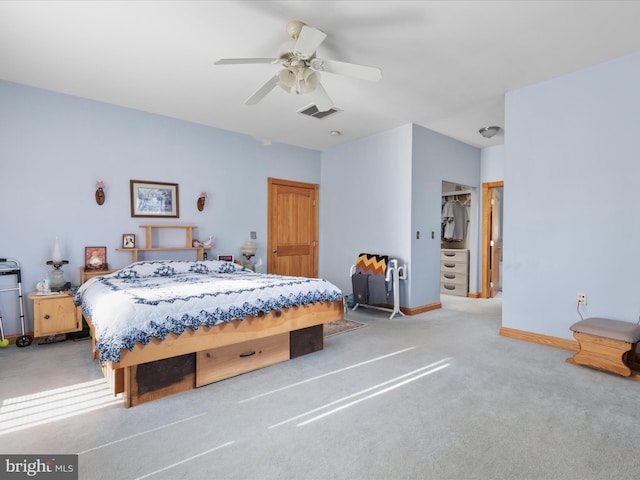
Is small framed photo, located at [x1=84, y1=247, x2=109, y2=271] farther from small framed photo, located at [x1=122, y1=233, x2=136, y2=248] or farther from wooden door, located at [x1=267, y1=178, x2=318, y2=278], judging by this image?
wooden door, located at [x1=267, y1=178, x2=318, y2=278]

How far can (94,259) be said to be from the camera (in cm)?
391

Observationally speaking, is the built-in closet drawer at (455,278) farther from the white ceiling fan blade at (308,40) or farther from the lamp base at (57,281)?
the lamp base at (57,281)

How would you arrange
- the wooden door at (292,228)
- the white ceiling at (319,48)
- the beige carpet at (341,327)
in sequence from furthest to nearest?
1. the wooden door at (292,228)
2. the beige carpet at (341,327)
3. the white ceiling at (319,48)

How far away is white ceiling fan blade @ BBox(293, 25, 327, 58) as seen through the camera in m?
2.20

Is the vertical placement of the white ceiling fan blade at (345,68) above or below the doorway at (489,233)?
above

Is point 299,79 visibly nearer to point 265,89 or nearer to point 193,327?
point 265,89

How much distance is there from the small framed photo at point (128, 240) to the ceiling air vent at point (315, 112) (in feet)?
8.32

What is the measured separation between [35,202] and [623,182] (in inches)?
222

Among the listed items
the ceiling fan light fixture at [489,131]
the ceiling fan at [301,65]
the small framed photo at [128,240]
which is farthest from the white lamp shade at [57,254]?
the ceiling fan light fixture at [489,131]

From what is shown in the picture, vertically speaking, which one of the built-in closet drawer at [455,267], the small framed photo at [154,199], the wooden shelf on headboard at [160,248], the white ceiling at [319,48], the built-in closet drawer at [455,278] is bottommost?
the built-in closet drawer at [455,278]

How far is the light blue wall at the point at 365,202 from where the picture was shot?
484cm

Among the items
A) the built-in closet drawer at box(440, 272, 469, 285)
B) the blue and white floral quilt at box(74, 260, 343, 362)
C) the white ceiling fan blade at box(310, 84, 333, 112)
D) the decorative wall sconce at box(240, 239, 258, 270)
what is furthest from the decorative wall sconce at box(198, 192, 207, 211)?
the built-in closet drawer at box(440, 272, 469, 285)

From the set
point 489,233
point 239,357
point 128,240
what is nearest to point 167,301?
point 239,357

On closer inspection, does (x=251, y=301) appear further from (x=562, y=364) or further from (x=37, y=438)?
(x=562, y=364)
